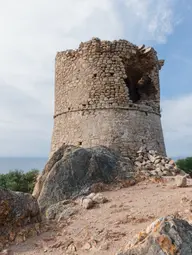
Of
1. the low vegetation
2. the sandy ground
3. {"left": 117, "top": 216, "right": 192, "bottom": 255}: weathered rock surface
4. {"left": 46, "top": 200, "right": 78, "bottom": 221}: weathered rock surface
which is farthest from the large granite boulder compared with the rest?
the low vegetation

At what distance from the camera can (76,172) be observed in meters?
10.0

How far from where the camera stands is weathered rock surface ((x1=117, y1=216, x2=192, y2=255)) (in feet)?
13.2

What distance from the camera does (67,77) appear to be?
1367 cm

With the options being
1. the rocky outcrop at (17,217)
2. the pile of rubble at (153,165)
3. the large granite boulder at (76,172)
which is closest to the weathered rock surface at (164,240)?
the rocky outcrop at (17,217)

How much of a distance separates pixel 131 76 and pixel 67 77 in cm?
369

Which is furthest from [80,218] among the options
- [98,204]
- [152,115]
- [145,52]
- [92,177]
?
[145,52]

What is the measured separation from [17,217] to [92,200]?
2020 mm

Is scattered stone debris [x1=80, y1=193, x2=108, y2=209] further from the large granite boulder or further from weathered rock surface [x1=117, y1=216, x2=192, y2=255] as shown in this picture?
weathered rock surface [x1=117, y1=216, x2=192, y2=255]

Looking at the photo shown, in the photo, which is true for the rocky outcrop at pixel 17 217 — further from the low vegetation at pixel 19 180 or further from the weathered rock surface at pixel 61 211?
the low vegetation at pixel 19 180

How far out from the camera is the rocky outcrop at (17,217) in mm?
6809

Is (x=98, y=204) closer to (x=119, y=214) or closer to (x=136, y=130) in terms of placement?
(x=119, y=214)

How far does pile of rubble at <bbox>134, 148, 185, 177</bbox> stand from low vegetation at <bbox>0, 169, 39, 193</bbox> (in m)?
7.61

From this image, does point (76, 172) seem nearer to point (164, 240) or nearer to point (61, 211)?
point (61, 211)

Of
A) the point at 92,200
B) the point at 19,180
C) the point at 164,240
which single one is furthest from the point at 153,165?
the point at 19,180
